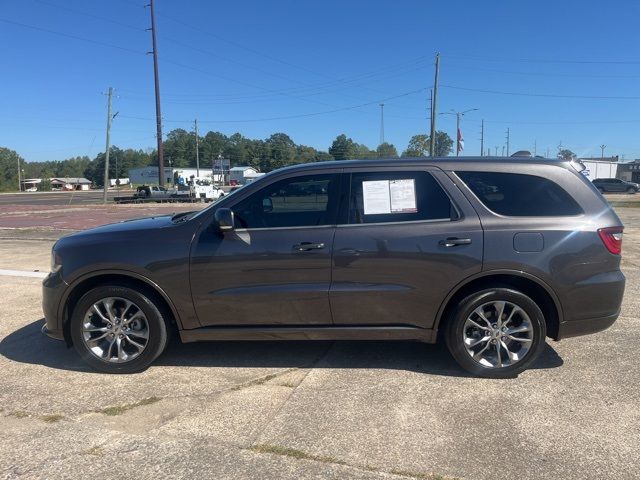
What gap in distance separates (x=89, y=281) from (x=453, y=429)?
3.05 metres

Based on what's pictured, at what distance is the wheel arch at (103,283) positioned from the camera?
400cm

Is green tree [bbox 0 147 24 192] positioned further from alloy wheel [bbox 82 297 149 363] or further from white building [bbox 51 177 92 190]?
alloy wheel [bbox 82 297 149 363]

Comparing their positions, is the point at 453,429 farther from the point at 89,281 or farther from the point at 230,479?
the point at 89,281

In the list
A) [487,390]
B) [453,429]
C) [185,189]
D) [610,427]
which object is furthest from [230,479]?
[185,189]

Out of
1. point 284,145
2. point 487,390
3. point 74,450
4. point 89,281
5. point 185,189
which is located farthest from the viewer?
point 284,145

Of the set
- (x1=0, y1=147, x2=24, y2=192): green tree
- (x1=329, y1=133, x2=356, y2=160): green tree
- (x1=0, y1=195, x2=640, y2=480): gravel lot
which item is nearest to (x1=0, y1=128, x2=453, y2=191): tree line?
(x1=0, y1=147, x2=24, y2=192): green tree

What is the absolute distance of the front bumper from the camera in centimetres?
410

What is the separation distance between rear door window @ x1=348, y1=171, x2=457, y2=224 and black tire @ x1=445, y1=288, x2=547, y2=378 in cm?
68

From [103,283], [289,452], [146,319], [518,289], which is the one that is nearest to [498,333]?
[518,289]

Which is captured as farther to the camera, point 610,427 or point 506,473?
point 610,427

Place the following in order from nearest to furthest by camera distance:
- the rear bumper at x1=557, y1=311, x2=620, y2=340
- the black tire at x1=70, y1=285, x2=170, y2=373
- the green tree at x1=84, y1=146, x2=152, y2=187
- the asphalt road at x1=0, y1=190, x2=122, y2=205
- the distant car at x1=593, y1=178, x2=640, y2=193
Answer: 1. the rear bumper at x1=557, y1=311, x2=620, y2=340
2. the black tire at x1=70, y1=285, x2=170, y2=373
3. the asphalt road at x1=0, y1=190, x2=122, y2=205
4. the distant car at x1=593, y1=178, x2=640, y2=193
5. the green tree at x1=84, y1=146, x2=152, y2=187

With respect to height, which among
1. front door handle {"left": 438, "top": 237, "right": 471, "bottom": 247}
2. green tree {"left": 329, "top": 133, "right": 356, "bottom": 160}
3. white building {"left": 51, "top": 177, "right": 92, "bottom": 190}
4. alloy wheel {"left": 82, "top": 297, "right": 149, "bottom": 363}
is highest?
green tree {"left": 329, "top": 133, "right": 356, "bottom": 160}

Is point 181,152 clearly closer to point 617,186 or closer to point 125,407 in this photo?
point 617,186

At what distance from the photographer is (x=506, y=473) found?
2.74m
